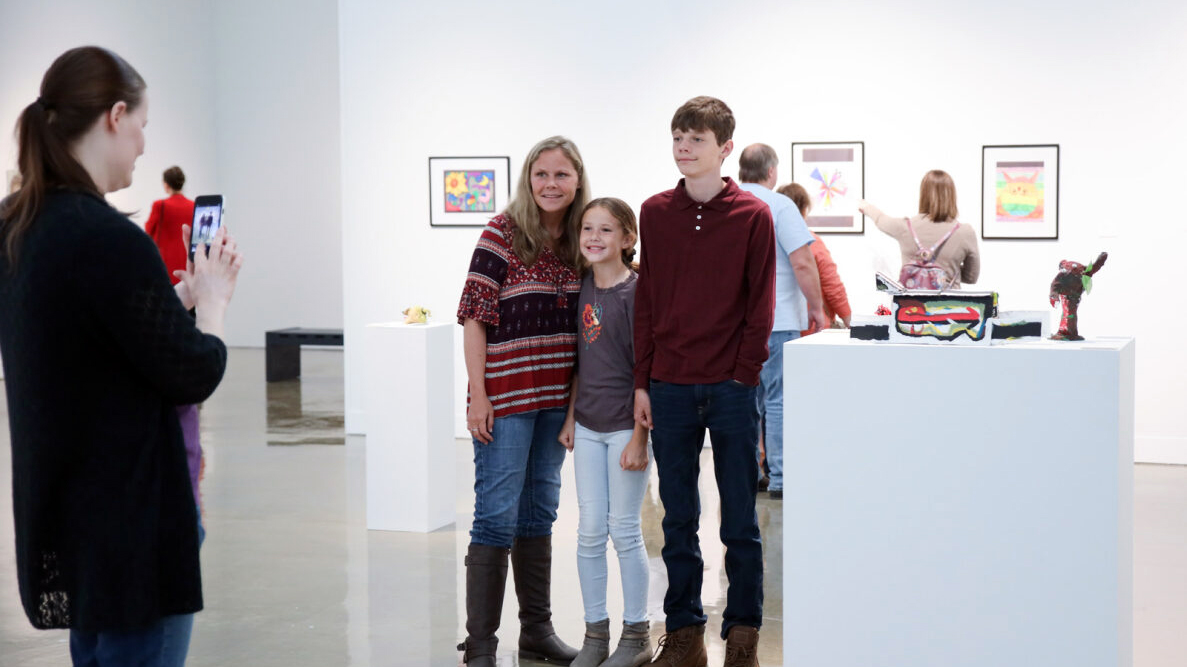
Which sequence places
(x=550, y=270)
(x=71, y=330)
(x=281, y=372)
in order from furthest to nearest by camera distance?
(x=281, y=372)
(x=550, y=270)
(x=71, y=330)

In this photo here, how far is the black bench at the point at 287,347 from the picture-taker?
11.6 m

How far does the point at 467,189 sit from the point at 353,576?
13.4ft

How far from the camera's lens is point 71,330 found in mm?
1826

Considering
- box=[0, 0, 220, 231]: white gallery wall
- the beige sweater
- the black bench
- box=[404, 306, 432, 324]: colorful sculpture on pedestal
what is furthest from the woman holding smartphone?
box=[0, 0, 220, 231]: white gallery wall

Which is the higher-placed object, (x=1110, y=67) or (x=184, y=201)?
(x=1110, y=67)

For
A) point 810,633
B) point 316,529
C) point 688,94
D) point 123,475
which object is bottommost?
point 316,529

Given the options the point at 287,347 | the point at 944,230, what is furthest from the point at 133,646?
the point at 287,347

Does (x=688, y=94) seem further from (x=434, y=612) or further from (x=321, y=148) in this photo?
(x=321, y=148)

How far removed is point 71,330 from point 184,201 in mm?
8027

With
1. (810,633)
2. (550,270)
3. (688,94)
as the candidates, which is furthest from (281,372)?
(810,633)

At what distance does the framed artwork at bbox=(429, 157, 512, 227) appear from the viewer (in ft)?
27.3

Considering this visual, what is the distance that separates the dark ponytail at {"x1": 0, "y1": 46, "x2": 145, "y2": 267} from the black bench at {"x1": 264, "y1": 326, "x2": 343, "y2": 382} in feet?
32.3

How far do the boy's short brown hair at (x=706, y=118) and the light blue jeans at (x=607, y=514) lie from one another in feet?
2.98

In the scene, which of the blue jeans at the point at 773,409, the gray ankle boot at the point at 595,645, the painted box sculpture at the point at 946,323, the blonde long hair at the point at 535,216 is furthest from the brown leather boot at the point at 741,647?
the blue jeans at the point at 773,409
